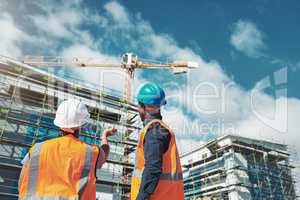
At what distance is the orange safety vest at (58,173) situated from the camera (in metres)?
1.72

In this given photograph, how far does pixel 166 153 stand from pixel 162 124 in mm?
183

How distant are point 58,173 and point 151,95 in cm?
77

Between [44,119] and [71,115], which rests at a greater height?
[44,119]

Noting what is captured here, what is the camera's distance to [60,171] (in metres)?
1.75

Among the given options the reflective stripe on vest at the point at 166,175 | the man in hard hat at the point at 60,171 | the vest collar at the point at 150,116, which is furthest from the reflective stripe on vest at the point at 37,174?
the vest collar at the point at 150,116

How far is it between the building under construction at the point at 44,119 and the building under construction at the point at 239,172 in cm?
1105

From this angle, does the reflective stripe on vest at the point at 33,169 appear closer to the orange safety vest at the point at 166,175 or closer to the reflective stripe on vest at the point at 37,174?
the reflective stripe on vest at the point at 37,174

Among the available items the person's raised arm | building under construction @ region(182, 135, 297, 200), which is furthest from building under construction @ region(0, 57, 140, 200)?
the person's raised arm

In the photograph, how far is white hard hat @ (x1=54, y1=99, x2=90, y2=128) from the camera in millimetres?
1919

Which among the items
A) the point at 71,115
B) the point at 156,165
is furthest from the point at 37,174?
the point at 156,165

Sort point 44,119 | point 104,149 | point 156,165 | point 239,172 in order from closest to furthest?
1. point 156,165
2. point 104,149
3. point 44,119
4. point 239,172

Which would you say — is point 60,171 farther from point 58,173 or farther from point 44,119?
point 44,119

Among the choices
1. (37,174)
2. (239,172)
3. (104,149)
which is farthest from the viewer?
(239,172)

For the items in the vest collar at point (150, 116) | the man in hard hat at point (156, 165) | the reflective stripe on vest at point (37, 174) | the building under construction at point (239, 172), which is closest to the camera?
the reflective stripe on vest at point (37, 174)
